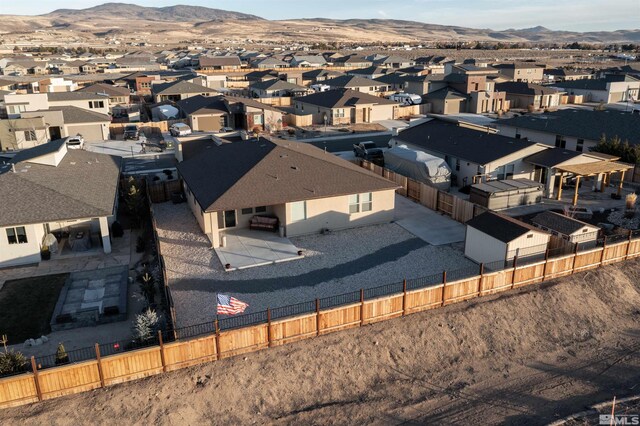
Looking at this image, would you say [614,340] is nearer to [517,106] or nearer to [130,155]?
[130,155]

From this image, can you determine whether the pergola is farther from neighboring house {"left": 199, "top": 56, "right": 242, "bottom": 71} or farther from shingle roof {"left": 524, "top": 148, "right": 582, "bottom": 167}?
neighboring house {"left": 199, "top": 56, "right": 242, "bottom": 71}

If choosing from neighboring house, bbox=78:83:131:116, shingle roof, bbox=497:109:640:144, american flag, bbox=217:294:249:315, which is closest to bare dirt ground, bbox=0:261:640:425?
american flag, bbox=217:294:249:315

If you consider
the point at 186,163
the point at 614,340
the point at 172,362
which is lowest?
the point at 614,340

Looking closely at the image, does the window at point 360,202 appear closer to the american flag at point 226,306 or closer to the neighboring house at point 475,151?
the neighboring house at point 475,151

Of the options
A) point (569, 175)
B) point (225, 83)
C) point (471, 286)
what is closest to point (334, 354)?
point (471, 286)

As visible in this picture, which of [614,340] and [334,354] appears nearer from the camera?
[334,354]

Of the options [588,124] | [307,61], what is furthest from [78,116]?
[307,61]
